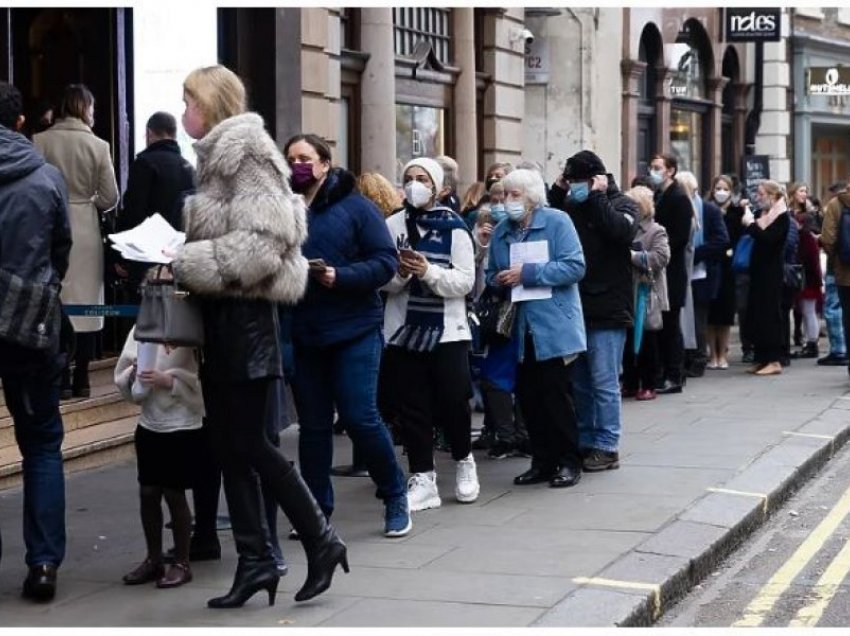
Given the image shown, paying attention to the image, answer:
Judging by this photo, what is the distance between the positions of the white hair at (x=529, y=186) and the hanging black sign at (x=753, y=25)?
18.0 meters

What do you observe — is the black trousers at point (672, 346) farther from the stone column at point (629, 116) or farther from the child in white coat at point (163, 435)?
the stone column at point (629, 116)

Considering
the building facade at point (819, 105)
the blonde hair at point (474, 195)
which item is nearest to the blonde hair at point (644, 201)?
the blonde hair at point (474, 195)

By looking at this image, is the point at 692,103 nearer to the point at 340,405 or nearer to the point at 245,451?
the point at 340,405

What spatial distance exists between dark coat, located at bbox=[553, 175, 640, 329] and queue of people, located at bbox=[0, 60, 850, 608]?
1cm

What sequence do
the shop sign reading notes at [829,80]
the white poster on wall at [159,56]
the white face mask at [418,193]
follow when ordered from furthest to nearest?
the shop sign reading notes at [829,80]
the white poster on wall at [159,56]
the white face mask at [418,193]

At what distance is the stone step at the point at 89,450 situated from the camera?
9.38m

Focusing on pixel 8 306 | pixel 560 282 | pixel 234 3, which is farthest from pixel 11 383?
pixel 234 3

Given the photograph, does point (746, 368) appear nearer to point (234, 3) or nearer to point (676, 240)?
point (676, 240)

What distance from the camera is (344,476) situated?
32.6ft

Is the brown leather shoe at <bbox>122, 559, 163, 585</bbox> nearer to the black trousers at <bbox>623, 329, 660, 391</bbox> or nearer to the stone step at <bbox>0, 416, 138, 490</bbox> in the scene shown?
the stone step at <bbox>0, 416, 138, 490</bbox>

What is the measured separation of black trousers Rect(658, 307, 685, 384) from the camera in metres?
14.4

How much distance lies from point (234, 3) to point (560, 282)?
4566 millimetres

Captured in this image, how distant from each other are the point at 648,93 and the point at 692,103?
2002 mm

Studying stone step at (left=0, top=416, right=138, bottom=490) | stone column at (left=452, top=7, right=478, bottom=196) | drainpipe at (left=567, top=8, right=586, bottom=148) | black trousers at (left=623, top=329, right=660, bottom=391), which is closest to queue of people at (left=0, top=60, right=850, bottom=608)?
stone step at (left=0, top=416, right=138, bottom=490)
